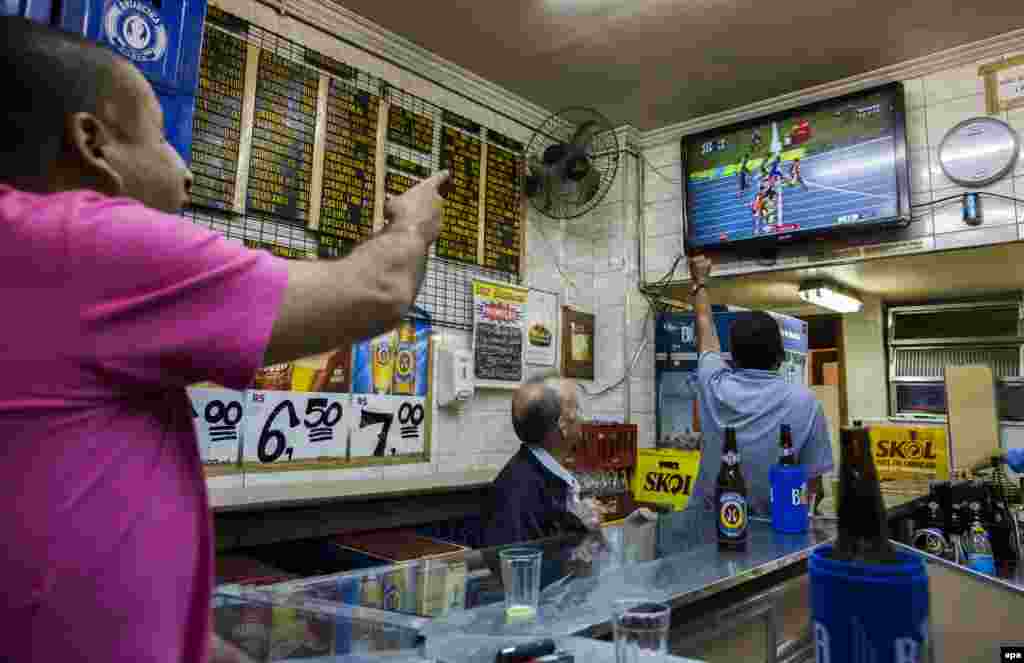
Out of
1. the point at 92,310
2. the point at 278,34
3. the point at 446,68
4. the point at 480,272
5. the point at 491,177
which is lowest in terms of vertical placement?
the point at 92,310

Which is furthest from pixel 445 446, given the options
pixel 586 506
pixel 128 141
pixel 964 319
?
pixel 964 319

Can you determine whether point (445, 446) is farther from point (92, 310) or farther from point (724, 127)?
point (92, 310)

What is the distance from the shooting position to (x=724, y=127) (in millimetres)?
4352

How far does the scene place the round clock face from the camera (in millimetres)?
3580

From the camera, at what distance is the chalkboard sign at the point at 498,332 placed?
4031 millimetres

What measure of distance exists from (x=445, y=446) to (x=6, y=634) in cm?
332

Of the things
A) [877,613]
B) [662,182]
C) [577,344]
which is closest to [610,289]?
[577,344]

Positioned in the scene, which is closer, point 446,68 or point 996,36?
A: point 996,36

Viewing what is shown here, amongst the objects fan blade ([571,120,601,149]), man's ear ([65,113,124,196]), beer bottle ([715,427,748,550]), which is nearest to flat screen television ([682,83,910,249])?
fan blade ([571,120,601,149])

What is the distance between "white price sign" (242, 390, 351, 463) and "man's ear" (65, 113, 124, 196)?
7.89 ft

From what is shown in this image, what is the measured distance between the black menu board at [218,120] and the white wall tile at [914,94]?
3785mm

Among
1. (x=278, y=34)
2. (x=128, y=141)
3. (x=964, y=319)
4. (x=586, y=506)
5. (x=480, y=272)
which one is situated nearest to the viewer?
(x=128, y=141)

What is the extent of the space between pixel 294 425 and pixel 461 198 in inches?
68.2

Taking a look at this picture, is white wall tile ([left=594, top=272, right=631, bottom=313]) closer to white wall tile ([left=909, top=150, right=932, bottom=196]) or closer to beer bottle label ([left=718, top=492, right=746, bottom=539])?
white wall tile ([left=909, top=150, right=932, bottom=196])
